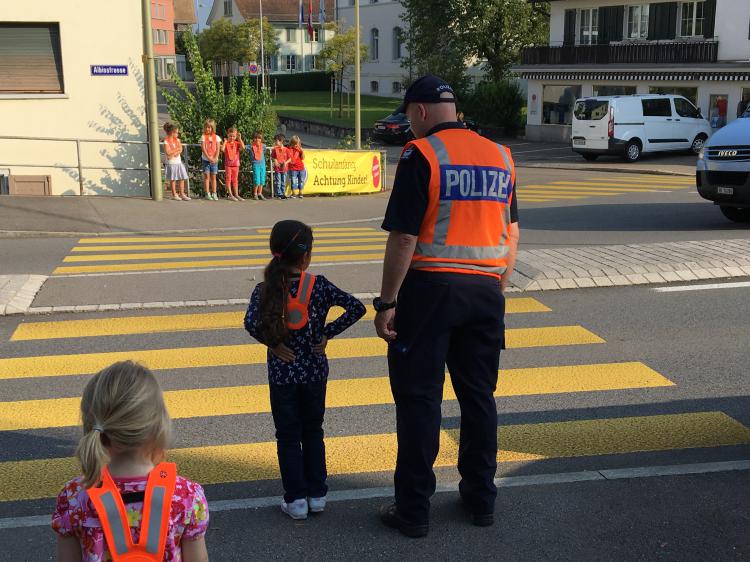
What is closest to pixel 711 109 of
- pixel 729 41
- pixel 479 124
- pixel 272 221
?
pixel 729 41

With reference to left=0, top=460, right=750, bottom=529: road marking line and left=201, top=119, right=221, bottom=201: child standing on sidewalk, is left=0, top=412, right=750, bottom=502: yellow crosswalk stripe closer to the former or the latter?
left=0, top=460, right=750, bottom=529: road marking line

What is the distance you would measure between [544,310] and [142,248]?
22.9 ft

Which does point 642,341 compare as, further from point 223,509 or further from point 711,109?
point 711,109

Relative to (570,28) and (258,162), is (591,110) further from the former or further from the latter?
(258,162)

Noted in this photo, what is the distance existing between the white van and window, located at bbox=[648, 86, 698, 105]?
402 centimetres

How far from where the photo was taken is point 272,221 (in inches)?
697

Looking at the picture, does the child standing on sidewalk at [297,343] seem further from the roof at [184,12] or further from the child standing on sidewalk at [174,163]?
the roof at [184,12]

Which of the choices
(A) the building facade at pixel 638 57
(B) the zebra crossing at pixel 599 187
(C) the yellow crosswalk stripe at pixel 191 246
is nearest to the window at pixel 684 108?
(A) the building facade at pixel 638 57

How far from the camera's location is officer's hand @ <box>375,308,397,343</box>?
4.42 meters

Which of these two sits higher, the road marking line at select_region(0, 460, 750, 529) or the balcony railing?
the balcony railing

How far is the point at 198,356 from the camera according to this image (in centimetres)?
784

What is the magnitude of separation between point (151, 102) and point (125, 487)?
59.8ft

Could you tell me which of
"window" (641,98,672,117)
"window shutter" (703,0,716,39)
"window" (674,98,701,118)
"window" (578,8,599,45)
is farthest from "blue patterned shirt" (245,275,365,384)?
"window" (578,8,599,45)

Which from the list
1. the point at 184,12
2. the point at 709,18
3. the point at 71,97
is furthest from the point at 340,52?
the point at 184,12
